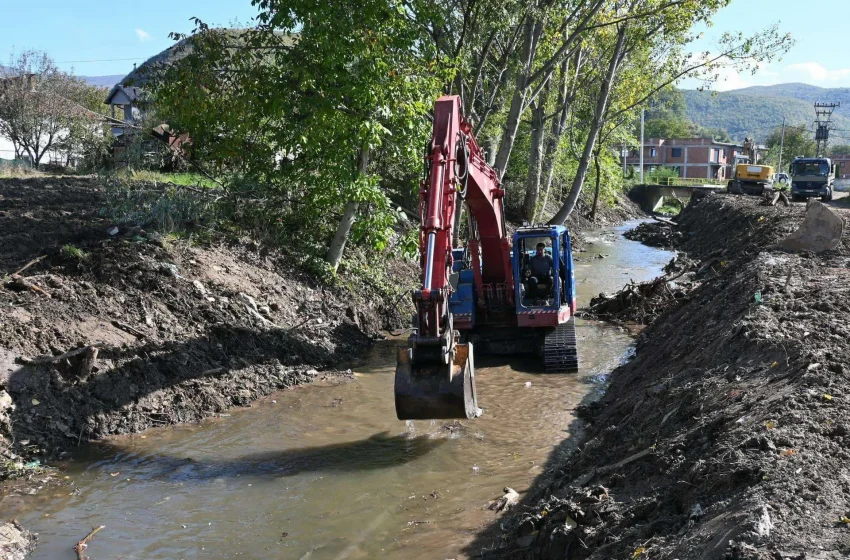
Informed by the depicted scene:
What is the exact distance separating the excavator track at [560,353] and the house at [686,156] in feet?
328

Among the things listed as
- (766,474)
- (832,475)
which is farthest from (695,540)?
(832,475)

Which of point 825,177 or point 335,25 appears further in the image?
point 825,177

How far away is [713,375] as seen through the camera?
8.35m

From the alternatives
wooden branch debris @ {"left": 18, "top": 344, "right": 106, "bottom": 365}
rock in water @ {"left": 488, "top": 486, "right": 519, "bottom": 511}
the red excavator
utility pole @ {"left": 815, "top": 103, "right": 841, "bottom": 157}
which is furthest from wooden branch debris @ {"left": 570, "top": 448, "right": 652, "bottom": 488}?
utility pole @ {"left": 815, "top": 103, "right": 841, "bottom": 157}

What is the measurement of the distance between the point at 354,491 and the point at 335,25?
29.3ft

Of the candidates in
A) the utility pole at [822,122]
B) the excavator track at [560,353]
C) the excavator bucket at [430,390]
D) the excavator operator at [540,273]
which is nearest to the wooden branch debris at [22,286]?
the excavator bucket at [430,390]

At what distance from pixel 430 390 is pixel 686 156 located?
111 m

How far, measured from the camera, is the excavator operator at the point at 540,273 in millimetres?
13766

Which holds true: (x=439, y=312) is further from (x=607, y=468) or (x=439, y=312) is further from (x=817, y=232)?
(x=817, y=232)

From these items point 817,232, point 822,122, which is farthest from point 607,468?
point 822,122

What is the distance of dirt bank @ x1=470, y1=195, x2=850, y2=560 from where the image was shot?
15.0 feet

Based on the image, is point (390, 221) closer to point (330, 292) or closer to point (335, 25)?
point (330, 292)

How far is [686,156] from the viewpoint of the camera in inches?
4343

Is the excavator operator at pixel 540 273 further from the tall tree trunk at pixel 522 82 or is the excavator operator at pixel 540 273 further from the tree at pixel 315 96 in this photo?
the tall tree trunk at pixel 522 82
